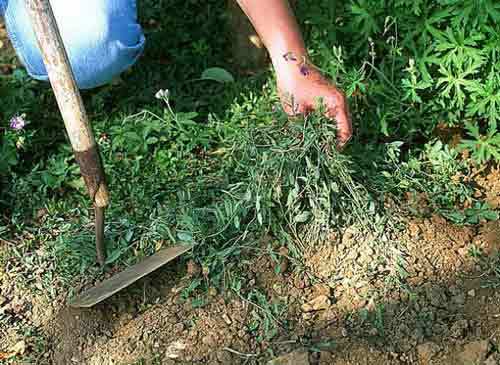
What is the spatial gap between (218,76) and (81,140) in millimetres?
1081

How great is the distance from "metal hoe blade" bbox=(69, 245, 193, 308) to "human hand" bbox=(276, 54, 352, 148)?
525mm

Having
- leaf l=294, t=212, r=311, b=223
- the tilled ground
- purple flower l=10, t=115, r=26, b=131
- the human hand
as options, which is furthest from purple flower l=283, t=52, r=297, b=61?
purple flower l=10, t=115, r=26, b=131

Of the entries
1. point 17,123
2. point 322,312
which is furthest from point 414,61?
point 17,123

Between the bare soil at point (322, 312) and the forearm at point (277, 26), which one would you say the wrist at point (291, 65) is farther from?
the bare soil at point (322, 312)

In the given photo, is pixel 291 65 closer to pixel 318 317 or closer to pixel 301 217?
pixel 301 217

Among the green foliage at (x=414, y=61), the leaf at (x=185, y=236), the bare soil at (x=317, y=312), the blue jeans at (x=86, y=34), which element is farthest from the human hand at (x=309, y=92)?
the blue jeans at (x=86, y=34)

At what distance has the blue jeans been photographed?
111 inches

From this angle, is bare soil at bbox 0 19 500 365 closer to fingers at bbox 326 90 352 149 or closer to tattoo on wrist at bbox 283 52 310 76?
fingers at bbox 326 90 352 149

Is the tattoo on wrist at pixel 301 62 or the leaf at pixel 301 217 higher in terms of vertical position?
the tattoo on wrist at pixel 301 62

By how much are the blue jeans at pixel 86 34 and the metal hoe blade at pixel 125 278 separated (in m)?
0.77

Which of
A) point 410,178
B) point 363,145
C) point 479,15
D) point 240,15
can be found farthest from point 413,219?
point 240,15

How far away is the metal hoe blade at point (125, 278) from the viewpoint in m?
2.40

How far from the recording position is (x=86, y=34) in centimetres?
283

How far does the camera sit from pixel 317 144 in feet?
7.95
